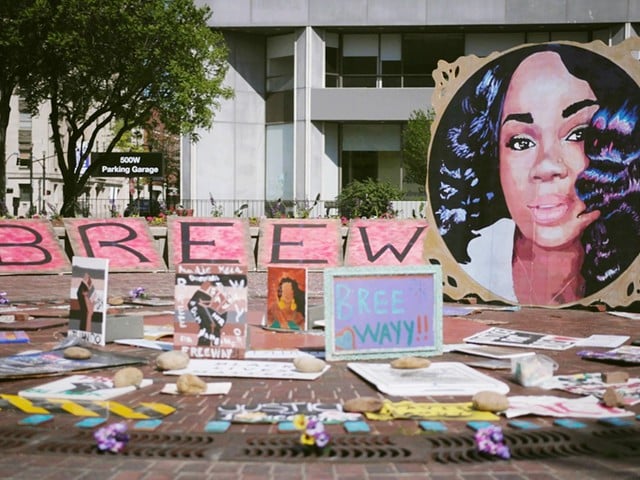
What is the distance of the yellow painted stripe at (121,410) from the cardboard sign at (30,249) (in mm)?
12197

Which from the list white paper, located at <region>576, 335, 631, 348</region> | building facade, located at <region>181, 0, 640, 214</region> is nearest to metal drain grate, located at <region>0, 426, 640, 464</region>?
white paper, located at <region>576, 335, 631, 348</region>

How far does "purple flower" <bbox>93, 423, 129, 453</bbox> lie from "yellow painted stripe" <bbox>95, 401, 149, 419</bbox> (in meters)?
0.65

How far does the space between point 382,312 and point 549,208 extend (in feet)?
17.5

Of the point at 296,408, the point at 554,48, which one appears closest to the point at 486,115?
the point at 554,48

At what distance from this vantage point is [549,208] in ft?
38.9

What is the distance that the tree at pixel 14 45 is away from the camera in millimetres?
24406

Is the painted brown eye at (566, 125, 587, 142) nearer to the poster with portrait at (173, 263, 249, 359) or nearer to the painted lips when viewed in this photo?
the painted lips

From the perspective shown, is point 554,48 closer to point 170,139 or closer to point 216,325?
point 216,325

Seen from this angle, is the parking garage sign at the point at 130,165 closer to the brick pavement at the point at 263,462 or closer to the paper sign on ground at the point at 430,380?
the brick pavement at the point at 263,462

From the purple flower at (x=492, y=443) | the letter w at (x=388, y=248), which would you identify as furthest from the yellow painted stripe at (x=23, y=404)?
the letter w at (x=388, y=248)

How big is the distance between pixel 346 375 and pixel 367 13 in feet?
109

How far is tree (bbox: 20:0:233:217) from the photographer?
24.9 m

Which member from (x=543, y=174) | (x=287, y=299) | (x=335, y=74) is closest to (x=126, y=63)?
(x=335, y=74)

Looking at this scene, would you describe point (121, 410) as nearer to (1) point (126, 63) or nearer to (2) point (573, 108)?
(2) point (573, 108)
